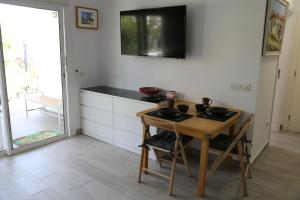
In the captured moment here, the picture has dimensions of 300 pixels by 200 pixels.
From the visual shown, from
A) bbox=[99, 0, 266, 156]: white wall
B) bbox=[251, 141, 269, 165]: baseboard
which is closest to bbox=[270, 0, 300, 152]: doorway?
bbox=[251, 141, 269, 165]: baseboard

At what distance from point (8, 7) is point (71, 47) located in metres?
0.99

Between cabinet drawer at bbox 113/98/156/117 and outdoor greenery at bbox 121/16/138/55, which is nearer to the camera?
cabinet drawer at bbox 113/98/156/117

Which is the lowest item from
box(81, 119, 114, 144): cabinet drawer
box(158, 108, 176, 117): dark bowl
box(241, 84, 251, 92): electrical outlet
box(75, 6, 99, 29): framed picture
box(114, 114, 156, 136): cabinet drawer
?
box(81, 119, 114, 144): cabinet drawer

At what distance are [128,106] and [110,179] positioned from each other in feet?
3.42

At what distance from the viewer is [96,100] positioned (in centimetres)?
382

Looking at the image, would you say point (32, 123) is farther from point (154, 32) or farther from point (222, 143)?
point (222, 143)

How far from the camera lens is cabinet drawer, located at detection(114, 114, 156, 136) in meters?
3.33

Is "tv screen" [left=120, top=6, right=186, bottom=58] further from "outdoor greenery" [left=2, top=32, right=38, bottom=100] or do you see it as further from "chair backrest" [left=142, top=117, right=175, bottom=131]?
"outdoor greenery" [left=2, top=32, right=38, bottom=100]

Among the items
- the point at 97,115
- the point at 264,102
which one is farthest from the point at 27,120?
the point at 264,102

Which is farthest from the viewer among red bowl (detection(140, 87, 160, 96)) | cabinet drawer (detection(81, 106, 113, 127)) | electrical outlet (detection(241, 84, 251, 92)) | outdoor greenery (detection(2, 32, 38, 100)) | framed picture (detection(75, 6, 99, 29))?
framed picture (detection(75, 6, 99, 29))

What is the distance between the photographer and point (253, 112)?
2.86m

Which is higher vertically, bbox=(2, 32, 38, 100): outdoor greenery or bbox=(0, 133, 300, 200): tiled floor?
bbox=(2, 32, 38, 100): outdoor greenery

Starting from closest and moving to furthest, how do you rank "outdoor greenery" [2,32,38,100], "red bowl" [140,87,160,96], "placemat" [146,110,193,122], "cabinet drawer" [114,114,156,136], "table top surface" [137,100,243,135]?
"table top surface" [137,100,243,135], "placemat" [146,110,193,122], "outdoor greenery" [2,32,38,100], "cabinet drawer" [114,114,156,136], "red bowl" [140,87,160,96]

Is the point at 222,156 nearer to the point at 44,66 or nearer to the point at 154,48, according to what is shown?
the point at 154,48
